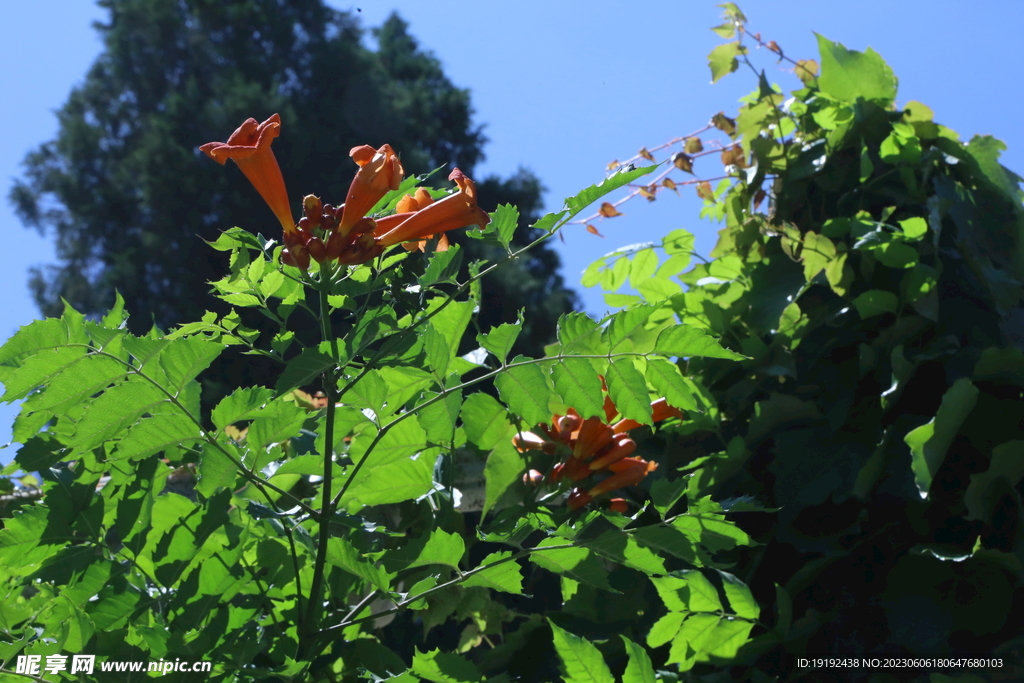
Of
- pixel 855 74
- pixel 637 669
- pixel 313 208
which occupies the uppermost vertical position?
pixel 855 74

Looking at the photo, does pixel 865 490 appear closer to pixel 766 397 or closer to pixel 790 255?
pixel 766 397

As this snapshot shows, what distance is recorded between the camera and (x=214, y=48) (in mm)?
17438

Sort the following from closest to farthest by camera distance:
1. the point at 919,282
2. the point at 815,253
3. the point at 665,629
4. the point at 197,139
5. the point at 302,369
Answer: the point at 302,369 < the point at 665,629 < the point at 919,282 < the point at 815,253 < the point at 197,139

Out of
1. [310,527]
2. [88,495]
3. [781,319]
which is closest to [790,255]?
[781,319]

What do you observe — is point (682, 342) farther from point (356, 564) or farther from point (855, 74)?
point (855, 74)

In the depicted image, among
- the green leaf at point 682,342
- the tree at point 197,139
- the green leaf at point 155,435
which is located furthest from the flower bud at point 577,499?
the tree at point 197,139

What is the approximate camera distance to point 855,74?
192 cm

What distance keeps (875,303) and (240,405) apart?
129cm

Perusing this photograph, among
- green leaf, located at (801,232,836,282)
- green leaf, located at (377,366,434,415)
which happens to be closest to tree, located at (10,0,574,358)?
green leaf, located at (801,232,836,282)

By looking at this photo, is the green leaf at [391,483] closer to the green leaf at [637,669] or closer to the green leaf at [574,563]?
the green leaf at [574,563]

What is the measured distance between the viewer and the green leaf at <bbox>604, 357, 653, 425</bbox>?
1.04m

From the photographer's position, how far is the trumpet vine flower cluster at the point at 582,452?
4.30ft

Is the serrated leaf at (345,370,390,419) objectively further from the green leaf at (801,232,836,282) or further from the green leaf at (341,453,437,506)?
the green leaf at (801,232,836,282)

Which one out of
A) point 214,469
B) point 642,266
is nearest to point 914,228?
point 642,266
